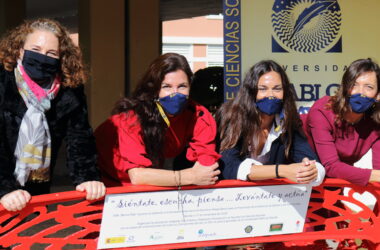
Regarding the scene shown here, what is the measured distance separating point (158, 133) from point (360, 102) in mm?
1218

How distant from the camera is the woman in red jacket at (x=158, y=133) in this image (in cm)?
287

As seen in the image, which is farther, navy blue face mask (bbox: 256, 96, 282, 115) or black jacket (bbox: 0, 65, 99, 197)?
navy blue face mask (bbox: 256, 96, 282, 115)

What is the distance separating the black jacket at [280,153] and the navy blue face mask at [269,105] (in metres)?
0.21

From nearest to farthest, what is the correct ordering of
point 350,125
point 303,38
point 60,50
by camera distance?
1. point 60,50
2. point 350,125
3. point 303,38

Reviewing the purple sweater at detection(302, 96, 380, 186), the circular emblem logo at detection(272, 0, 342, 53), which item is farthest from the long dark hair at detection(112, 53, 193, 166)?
the circular emblem logo at detection(272, 0, 342, 53)

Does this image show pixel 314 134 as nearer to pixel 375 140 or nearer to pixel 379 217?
pixel 375 140

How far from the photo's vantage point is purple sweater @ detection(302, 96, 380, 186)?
3.32m

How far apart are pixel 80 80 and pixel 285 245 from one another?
5.14 ft

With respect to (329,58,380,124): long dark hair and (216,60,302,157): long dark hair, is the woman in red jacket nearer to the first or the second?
(216,60,302,157): long dark hair

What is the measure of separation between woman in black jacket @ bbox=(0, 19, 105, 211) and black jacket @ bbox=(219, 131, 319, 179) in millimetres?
776

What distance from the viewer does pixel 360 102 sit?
128 inches

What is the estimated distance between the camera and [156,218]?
2828 millimetres

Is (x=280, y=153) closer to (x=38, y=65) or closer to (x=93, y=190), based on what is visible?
(x=93, y=190)

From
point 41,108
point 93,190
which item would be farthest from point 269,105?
point 41,108
